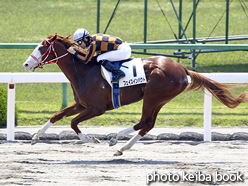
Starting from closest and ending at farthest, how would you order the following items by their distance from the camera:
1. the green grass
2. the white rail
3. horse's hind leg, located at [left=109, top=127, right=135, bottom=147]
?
horse's hind leg, located at [left=109, top=127, right=135, bottom=147] → the white rail → the green grass

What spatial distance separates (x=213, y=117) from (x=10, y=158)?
13.9 feet

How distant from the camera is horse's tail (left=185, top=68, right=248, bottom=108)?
220 inches

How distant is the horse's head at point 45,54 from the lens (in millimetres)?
5316

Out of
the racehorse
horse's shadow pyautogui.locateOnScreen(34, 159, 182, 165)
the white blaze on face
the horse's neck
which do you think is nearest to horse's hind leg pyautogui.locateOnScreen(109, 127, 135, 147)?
the racehorse

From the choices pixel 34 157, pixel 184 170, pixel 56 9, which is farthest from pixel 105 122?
pixel 56 9

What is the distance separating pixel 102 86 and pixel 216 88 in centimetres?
157

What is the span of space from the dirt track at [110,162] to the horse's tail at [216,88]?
66 cm

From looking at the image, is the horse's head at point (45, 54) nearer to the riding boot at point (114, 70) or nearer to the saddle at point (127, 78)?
the riding boot at point (114, 70)

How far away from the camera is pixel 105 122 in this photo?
747cm

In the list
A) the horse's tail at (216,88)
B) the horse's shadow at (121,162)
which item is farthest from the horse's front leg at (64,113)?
the horse's tail at (216,88)

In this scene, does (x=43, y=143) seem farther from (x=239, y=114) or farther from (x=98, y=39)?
(x=239, y=114)

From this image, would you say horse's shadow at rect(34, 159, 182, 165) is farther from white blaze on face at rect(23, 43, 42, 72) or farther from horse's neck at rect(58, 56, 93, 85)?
white blaze on face at rect(23, 43, 42, 72)

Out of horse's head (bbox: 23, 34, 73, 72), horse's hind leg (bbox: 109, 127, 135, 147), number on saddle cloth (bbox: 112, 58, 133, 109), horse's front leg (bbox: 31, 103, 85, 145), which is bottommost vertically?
horse's hind leg (bbox: 109, 127, 135, 147)

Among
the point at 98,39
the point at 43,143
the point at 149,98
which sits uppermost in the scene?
the point at 98,39
